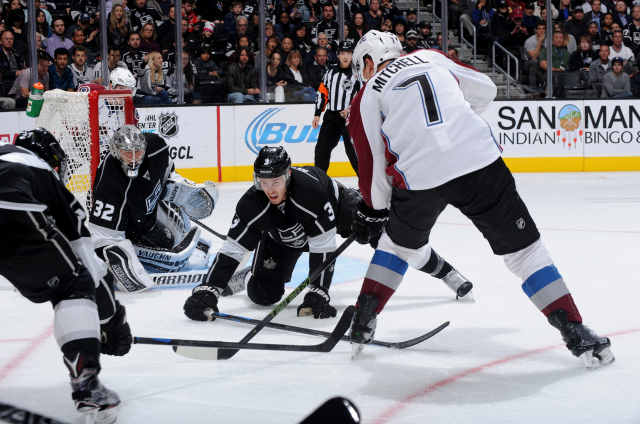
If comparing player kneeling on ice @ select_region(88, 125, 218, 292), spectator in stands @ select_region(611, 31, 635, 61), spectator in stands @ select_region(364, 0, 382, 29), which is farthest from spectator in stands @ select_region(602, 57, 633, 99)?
player kneeling on ice @ select_region(88, 125, 218, 292)

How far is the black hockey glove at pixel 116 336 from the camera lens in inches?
84.3

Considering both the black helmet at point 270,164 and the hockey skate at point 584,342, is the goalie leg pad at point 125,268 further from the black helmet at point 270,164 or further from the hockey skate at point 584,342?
the hockey skate at point 584,342

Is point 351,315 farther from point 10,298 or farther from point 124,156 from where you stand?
point 10,298

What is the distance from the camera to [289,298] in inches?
108

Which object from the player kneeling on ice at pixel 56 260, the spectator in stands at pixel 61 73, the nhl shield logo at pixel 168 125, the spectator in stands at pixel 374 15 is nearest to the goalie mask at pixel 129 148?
the player kneeling on ice at pixel 56 260

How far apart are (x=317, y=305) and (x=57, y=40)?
5.64m

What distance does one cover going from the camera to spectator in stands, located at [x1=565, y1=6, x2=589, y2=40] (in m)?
9.34

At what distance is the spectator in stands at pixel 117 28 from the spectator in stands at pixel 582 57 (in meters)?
4.96

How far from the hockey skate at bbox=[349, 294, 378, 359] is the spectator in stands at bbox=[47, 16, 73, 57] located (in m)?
6.04

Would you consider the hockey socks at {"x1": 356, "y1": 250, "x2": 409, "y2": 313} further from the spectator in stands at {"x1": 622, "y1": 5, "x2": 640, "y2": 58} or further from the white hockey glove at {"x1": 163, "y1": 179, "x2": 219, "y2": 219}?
the spectator in stands at {"x1": 622, "y1": 5, "x2": 640, "y2": 58}

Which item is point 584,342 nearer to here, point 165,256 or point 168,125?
point 165,256

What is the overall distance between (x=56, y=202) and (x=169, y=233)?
223 centimetres

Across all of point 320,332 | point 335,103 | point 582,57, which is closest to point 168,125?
point 335,103

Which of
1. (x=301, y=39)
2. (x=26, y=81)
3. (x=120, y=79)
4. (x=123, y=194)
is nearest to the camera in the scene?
(x=123, y=194)
